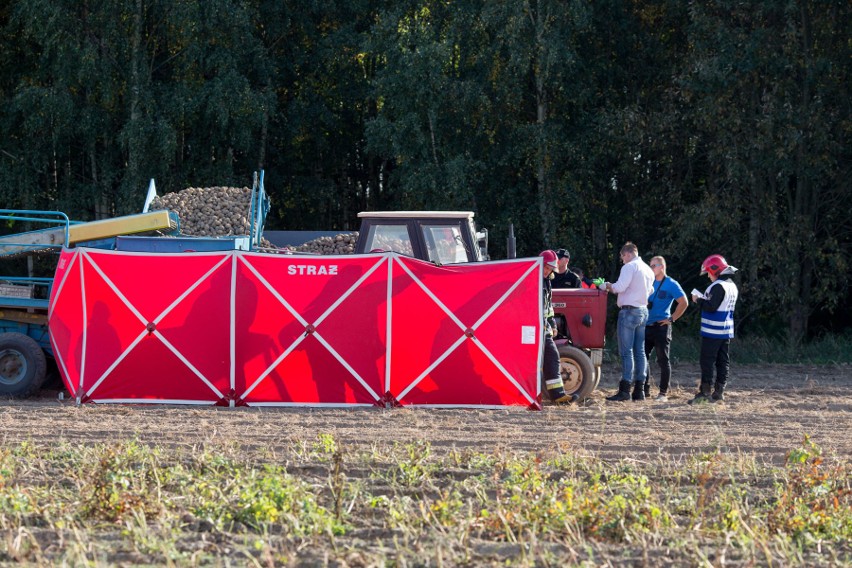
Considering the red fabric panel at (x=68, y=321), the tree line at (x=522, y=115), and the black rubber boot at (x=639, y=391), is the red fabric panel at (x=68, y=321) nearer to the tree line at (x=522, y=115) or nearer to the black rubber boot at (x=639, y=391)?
the black rubber boot at (x=639, y=391)

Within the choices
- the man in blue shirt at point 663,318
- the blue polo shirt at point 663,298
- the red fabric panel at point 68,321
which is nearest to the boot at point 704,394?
the man in blue shirt at point 663,318

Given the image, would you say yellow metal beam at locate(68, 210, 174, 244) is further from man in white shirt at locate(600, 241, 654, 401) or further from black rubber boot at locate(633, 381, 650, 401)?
black rubber boot at locate(633, 381, 650, 401)

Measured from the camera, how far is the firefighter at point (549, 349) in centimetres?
1216

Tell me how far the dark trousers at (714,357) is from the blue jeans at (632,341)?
2.18 ft

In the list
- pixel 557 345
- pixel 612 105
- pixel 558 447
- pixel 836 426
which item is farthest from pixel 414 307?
pixel 612 105

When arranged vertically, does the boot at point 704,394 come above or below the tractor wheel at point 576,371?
below

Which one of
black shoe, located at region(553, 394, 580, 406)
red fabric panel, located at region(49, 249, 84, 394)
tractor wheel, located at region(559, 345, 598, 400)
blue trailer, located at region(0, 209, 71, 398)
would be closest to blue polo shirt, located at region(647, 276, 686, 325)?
tractor wheel, located at region(559, 345, 598, 400)

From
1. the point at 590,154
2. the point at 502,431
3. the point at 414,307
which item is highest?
the point at 590,154

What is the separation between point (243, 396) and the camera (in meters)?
12.1

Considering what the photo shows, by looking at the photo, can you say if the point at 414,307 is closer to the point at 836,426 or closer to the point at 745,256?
the point at 836,426

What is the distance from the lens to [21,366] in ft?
42.4

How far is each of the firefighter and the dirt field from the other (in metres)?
0.22

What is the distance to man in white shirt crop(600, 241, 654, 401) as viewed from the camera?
12867mm

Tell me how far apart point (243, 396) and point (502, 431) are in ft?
10.7
